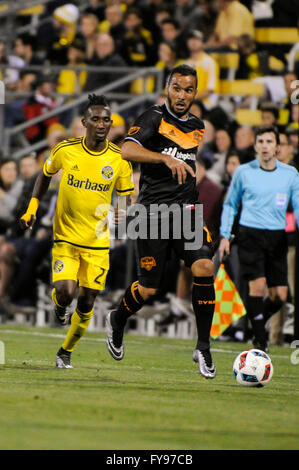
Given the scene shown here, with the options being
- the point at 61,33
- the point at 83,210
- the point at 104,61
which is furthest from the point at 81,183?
the point at 61,33

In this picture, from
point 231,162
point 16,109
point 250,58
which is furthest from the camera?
point 16,109

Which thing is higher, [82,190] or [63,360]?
[82,190]

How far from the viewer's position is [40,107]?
19438mm

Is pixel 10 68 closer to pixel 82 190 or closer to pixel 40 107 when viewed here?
pixel 40 107

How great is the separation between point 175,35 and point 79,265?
10.2m

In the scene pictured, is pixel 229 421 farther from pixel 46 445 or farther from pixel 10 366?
pixel 10 366

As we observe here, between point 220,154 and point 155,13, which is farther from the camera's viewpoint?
point 155,13

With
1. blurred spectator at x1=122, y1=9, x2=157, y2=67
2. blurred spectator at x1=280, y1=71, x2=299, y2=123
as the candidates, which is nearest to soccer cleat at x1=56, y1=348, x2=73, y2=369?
blurred spectator at x1=280, y1=71, x2=299, y2=123

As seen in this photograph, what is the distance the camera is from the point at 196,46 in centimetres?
1728

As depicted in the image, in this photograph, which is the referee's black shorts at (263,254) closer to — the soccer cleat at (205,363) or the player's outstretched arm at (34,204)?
the player's outstretched arm at (34,204)

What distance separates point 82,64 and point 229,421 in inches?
572

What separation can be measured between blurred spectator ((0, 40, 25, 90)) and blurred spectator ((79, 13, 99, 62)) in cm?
135

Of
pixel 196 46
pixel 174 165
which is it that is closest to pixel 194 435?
pixel 174 165

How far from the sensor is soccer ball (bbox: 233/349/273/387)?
8453 mm
